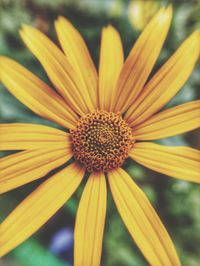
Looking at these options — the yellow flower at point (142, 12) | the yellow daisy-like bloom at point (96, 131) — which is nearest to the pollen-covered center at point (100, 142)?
the yellow daisy-like bloom at point (96, 131)

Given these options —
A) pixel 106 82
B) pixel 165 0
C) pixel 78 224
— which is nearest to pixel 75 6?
pixel 165 0

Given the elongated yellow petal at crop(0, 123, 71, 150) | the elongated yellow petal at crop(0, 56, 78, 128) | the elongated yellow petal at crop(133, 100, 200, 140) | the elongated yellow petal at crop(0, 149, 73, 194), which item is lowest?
the elongated yellow petal at crop(133, 100, 200, 140)

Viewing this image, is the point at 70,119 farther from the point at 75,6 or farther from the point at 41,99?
the point at 75,6

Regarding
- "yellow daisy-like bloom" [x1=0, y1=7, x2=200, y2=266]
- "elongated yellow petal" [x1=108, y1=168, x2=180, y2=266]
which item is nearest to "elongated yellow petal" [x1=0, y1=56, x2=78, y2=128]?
"yellow daisy-like bloom" [x1=0, y1=7, x2=200, y2=266]

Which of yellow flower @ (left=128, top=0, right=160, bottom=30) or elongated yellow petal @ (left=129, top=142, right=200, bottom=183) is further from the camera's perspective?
yellow flower @ (left=128, top=0, right=160, bottom=30)

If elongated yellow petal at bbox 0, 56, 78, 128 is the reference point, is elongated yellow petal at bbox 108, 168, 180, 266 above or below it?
below

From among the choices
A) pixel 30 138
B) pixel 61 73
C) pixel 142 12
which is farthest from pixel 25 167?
pixel 142 12

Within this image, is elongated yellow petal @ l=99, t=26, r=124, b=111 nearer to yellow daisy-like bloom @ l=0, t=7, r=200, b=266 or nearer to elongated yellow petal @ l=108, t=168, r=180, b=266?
yellow daisy-like bloom @ l=0, t=7, r=200, b=266
